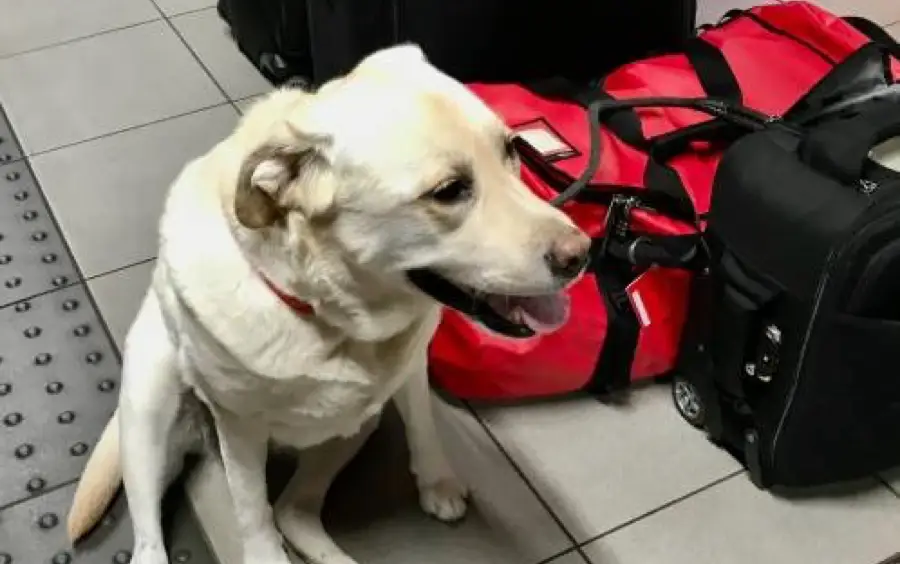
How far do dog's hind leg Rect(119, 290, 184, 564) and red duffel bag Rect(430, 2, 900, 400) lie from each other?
392 millimetres

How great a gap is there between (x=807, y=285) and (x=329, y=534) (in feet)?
2.18

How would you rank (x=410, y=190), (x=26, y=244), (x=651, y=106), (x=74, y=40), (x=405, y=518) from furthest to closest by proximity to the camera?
(x=74, y=40), (x=26, y=244), (x=651, y=106), (x=405, y=518), (x=410, y=190)

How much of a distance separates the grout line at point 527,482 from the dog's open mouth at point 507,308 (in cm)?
42

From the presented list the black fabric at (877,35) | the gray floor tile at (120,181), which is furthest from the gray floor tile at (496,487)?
the black fabric at (877,35)

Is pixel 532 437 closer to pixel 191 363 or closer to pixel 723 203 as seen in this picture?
pixel 723 203

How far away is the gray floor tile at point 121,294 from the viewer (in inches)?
68.4

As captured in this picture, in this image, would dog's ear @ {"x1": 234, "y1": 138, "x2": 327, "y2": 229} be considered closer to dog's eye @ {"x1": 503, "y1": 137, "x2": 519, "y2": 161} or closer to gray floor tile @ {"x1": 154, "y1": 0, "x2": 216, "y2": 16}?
dog's eye @ {"x1": 503, "y1": 137, "x2": 519, "y2": 161}

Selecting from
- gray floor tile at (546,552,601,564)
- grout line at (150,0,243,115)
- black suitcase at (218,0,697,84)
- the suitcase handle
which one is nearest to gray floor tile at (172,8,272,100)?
grout line at (150,0,243,115)

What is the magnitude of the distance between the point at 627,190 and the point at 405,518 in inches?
20.3

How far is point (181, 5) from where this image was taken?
2.43m

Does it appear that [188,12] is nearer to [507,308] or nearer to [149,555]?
[149,555]

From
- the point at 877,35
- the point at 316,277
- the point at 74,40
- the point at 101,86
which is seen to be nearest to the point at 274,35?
the point at 101,86

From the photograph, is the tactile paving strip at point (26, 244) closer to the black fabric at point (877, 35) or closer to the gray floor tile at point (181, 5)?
the gray floor tile at point (181, 5)

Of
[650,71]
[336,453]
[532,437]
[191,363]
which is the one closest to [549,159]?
[650,71]
